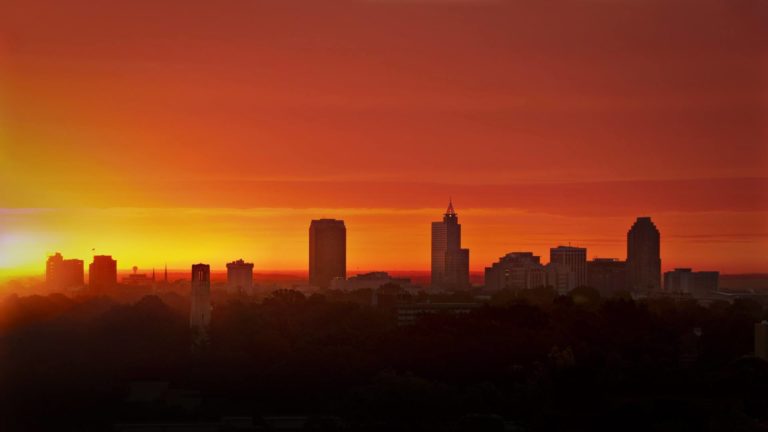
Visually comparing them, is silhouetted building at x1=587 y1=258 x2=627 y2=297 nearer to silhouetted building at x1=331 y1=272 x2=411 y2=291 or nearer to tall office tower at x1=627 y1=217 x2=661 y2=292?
tall office tower at x1=627 y1=217 x2=661 y2=292

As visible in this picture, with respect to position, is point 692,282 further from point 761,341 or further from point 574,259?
point 761,341

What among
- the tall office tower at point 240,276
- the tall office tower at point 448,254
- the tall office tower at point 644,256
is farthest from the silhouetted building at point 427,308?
the tall office tower at point 448,254

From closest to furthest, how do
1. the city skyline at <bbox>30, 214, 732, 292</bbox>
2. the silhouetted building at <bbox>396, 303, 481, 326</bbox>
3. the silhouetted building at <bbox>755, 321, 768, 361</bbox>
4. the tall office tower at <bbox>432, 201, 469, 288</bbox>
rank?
the silhouetted building at <bbox>755, 321, 768, 361</bbox>, the silhouetted building at <bbox>396, 303, 481, 326</bbox>, the city skyline at <bbox>30, 214, 732, 292</bbox>, the tall office tower at <bbox>432, 201, 469, 288</bbox>

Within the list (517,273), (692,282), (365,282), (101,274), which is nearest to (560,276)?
(517,273)

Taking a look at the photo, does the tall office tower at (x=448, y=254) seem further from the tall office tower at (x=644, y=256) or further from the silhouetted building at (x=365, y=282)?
the tall office tower at (x=644, y=256)

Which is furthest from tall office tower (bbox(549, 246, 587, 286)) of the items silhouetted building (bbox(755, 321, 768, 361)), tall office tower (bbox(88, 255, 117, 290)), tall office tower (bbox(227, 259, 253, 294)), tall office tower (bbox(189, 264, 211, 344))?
silhouetted building (bbox(755, 321, 768, 361))

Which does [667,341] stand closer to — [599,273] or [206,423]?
[206,423]
